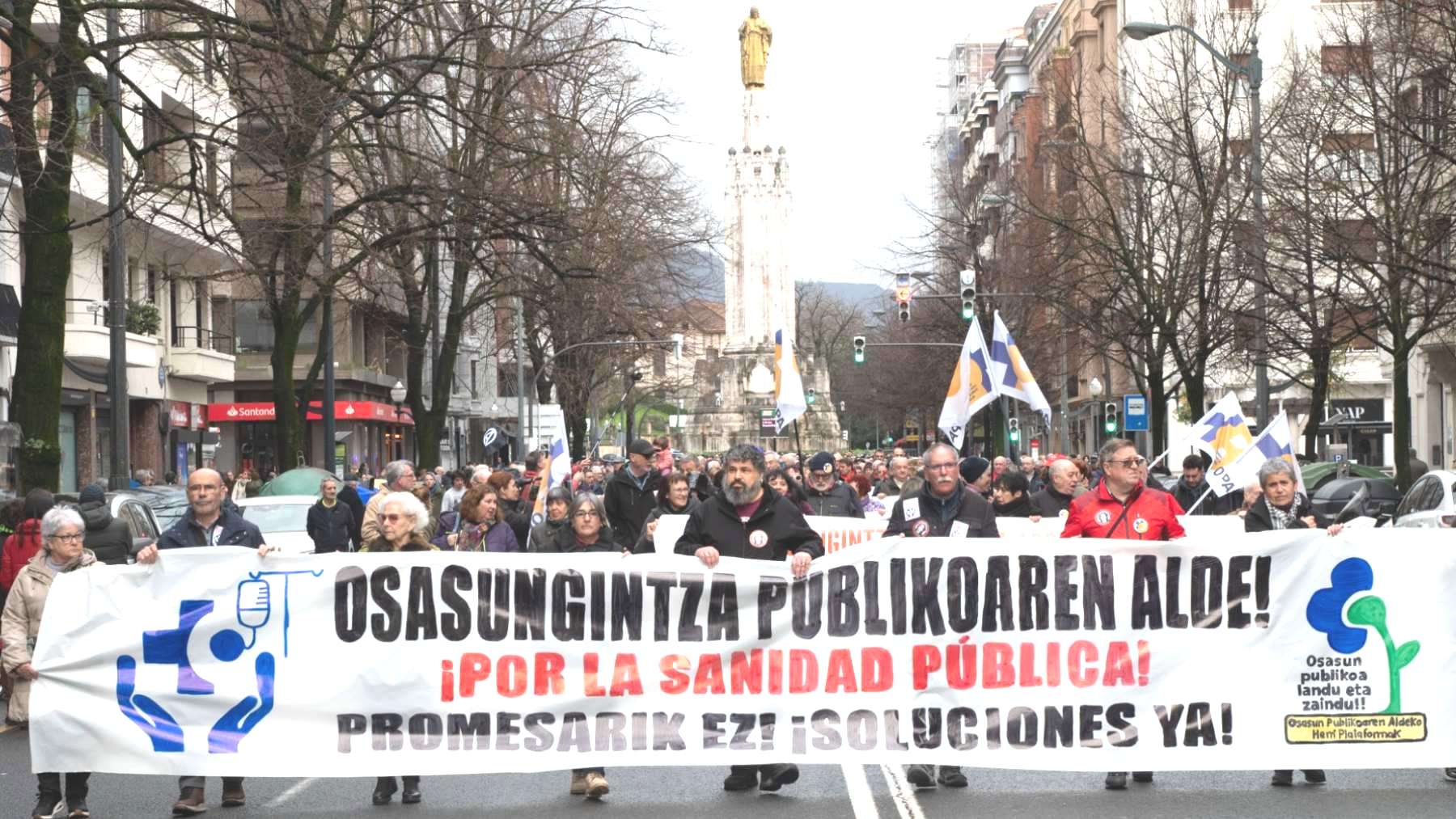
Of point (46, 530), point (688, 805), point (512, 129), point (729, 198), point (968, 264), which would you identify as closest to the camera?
point (688, 805)

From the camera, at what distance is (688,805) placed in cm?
956

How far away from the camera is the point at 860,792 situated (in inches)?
393

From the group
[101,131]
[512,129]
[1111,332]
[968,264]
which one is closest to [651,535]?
[512,129]

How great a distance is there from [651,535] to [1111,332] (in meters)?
27.8

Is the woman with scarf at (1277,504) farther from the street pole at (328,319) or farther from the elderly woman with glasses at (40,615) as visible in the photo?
the street pole at (328,319)

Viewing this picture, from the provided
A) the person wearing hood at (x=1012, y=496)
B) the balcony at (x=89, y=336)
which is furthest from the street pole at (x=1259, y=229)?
the balcony at (x=89, y=336)

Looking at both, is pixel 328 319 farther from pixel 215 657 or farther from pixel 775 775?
pixel 775 775

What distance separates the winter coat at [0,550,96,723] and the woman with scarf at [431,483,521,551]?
2420 millimetres

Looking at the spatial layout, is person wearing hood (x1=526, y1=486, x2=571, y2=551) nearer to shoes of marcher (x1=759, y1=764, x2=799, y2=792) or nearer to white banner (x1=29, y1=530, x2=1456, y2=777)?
white banner (x1=29, y1=530, x2=1456, y2=777)

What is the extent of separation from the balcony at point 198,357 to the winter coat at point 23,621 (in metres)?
33.0

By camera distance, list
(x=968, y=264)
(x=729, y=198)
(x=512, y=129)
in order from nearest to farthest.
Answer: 1. (x=512, y=129)
2. (x=968, y=264)
3. (x=729, y=198)

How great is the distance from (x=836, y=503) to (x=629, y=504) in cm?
228

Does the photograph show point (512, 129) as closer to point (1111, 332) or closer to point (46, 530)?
point (46, 530)

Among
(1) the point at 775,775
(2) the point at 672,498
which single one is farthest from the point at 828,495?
(1) the point at 775,775
